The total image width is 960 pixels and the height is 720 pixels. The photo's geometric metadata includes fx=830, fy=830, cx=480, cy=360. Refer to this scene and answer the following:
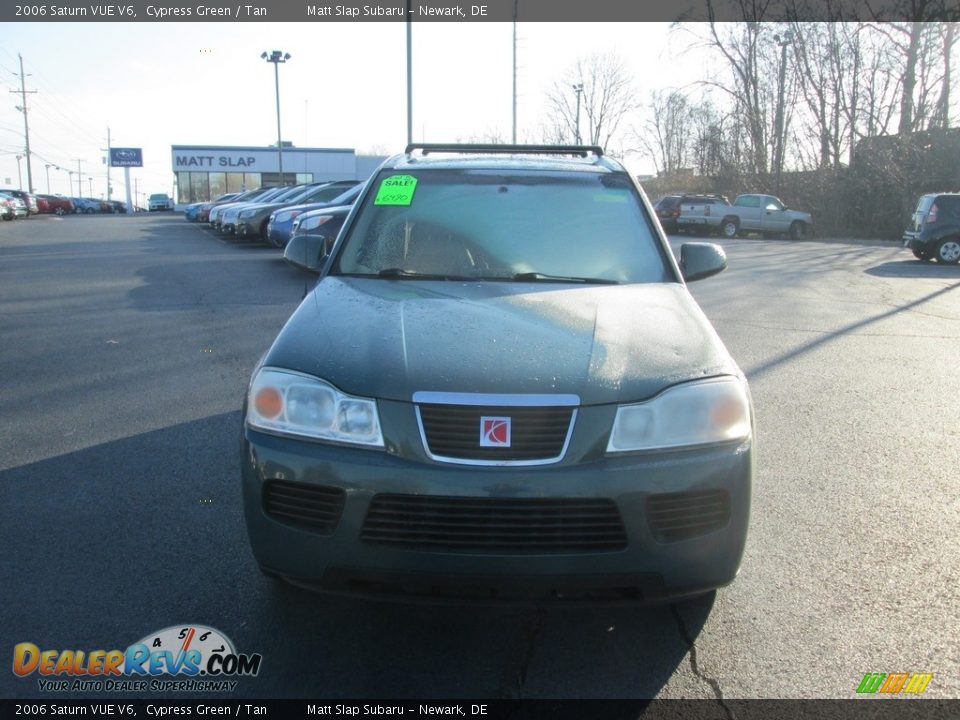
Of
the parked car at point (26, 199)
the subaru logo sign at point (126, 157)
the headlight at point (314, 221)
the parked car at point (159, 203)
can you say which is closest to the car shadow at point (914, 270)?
the headlight at point (314, 221)

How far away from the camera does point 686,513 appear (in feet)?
8.68

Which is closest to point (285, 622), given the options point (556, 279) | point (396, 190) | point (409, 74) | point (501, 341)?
point (501, 341)

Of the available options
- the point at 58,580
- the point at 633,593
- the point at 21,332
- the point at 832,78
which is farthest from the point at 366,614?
the point at 832,78

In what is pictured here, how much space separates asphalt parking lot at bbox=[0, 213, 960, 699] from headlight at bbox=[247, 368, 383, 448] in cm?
78

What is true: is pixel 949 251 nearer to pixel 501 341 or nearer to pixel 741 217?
pixel 741 217

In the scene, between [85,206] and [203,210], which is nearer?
[203,210]

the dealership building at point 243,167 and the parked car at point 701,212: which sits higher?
the dealership building at point 243,167

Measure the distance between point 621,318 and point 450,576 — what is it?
1.28 m

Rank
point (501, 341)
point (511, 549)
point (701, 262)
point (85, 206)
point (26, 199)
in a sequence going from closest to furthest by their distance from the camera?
point (511, 549) → point (501, 341) → point (701, 262) → point (26, 199) → point (85, 206)

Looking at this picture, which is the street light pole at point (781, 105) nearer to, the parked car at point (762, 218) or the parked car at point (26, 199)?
the parked car at point (762, 218)

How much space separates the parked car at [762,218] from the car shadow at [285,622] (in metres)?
32.2

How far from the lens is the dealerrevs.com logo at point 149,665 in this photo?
273 cm

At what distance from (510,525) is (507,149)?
125 inches

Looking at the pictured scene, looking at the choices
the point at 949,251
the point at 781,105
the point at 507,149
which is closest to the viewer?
the point at 507,149
